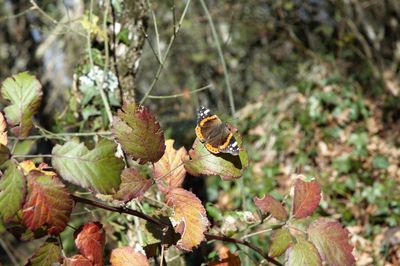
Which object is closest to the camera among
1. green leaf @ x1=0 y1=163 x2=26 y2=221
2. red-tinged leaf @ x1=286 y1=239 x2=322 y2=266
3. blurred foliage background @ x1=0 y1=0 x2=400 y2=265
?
green leaf @ x1=0 y1=163 x2=26 y2=221

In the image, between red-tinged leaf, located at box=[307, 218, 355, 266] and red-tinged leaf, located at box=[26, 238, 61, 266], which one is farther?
red-tinged leaf, located at box=[307, 218, 355, 266]

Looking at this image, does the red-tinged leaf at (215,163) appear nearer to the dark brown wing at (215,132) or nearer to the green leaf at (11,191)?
the dark brown wing at (215,132)

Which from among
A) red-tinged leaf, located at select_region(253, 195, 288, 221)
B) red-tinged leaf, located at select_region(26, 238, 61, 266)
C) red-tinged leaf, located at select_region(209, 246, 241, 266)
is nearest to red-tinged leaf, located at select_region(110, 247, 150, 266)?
red-tinged leaf, located at select_region(26, 238, 61, 266)

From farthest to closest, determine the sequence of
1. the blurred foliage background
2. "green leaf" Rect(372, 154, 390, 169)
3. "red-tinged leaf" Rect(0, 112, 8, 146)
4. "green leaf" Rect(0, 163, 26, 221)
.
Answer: "green leaf" Rect(372, 154, 390, 169) < the blurred foliage background < "red-tinged leaf" Rect(0, 112, 8, 146) < "green leaf" Rect(0, 163, 26, 221)

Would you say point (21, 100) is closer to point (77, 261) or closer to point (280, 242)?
point (77, 261)

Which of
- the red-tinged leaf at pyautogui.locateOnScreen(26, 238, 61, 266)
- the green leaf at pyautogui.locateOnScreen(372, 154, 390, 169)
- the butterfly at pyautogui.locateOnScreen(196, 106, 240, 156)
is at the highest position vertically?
the butterfly at pyautogui.locateOnScreen(196, 106, 240, 156)

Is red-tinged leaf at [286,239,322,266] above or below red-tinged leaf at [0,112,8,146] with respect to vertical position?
below

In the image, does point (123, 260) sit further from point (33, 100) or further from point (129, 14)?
point (129, 14)

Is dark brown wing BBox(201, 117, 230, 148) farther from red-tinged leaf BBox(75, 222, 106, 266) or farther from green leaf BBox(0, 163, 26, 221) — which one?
green leaf BBox(0, 163, 26, 221)
